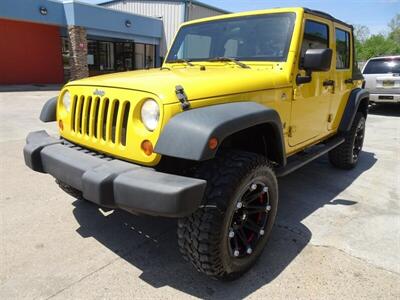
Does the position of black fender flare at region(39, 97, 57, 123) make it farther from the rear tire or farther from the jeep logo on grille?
the rear tire

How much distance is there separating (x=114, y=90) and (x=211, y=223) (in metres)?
1.09

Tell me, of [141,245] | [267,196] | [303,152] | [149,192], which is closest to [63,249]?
[141,245]

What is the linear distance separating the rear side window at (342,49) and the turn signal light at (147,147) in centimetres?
293

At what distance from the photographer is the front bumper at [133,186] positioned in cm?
191

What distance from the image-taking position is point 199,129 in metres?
1.99

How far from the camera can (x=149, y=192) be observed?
1.93 meters

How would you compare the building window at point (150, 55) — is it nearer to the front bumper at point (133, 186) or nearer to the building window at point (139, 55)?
the building window at point (139, 55)

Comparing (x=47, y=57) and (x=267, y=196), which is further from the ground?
(x=47, y=57)

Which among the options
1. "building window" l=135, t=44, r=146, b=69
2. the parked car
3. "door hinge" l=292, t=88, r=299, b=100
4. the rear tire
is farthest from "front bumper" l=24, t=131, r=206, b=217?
"building window" l=135, t=44, r=146, b=69

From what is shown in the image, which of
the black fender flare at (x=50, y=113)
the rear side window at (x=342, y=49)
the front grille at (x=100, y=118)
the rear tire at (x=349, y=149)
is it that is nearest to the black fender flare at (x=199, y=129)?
A: the front grille at (x=100, y=118)

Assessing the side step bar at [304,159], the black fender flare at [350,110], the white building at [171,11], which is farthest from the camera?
the white building at [171,11]

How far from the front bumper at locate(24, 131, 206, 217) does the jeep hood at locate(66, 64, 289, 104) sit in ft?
1.57

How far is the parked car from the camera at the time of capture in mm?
10406

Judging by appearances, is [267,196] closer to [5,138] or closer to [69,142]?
[69,142]
